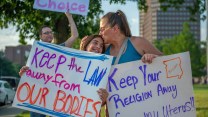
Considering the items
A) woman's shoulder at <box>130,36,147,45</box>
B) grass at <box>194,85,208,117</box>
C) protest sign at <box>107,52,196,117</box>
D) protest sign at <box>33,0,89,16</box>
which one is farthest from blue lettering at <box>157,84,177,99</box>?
grass at <box>194,85,208,117</box>

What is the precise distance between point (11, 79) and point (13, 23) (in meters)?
10.7

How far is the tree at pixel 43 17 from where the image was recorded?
15.4 meters

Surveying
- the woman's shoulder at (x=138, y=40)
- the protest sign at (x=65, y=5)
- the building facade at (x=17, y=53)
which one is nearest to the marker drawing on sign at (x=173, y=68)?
the woman's shoulder at (x=138, y=40)

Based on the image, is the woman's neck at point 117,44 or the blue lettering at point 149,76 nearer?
the woman's neck at point 117,44

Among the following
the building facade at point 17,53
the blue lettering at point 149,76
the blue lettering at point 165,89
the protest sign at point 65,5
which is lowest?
the building facade at point 17,53

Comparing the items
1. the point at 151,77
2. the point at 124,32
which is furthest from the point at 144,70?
the point at 124,32

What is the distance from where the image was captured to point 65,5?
17.6ft

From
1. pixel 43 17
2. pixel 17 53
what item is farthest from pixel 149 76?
pixel 17 53

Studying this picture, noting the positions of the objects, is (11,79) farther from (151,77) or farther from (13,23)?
(151,77)

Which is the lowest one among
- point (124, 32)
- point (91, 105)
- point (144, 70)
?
point (91, 105)

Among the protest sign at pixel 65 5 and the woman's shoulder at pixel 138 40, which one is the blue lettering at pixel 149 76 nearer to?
the woman's shoulder at pixel 138 40

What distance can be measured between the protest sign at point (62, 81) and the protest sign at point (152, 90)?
169mm

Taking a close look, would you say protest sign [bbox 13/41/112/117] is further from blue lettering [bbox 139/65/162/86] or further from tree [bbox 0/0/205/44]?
tree [bbox 0/0/205/44]

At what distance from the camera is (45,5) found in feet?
17.6
